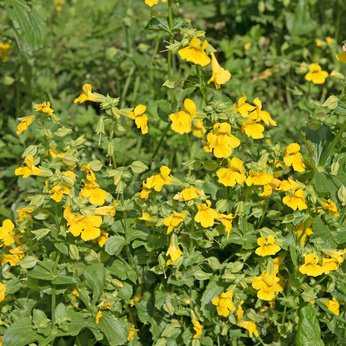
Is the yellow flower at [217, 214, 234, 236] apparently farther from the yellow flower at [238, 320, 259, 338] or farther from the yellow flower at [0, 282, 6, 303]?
the yellow flower at [0, 282, 6, 303]

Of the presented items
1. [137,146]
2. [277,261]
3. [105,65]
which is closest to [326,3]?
[105,65]

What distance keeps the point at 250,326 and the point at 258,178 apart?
42 cm

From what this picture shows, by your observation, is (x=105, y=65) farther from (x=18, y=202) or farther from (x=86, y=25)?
(x=18, y=202)

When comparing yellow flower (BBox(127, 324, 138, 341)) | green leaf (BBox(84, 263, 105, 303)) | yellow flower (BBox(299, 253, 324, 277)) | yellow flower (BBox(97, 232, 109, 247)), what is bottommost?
yellow flower (BBox(127, 324, 138, 341))

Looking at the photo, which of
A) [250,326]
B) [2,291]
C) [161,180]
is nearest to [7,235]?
[2,291]

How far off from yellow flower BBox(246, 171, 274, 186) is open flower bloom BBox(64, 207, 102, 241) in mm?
434

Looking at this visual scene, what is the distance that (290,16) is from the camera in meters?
3.95

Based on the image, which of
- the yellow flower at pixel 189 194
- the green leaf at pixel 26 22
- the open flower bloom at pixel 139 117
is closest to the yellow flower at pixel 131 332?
the yellow flower at pixel 189 194

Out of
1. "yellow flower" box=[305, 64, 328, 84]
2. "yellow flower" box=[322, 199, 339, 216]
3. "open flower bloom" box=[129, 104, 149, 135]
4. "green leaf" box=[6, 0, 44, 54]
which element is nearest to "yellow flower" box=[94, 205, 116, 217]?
"open flower bloom" box=[129, 104, 149, 135]

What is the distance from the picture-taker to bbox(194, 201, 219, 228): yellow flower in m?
2.13

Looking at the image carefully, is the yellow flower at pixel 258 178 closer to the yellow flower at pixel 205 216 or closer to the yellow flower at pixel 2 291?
the yellow flower at pixel 205 216

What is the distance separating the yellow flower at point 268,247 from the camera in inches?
85.7

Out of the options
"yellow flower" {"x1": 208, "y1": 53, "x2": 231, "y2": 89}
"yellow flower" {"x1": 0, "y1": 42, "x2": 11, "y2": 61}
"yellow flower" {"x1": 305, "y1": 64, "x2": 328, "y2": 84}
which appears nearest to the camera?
"yellow flower" {"x1": 208, "y1": 53, "x2": 231, "y2": 89}

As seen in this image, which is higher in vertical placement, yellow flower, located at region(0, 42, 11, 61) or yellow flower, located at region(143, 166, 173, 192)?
yellow flower, located at region(143, 166, 173, 192)
